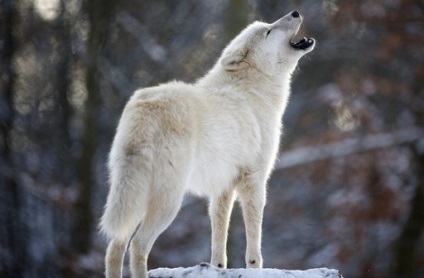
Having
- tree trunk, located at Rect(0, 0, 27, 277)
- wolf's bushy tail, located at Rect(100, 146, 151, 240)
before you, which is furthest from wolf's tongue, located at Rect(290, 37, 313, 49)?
tree trunk, located at Rect(0, 0, 27, 277)

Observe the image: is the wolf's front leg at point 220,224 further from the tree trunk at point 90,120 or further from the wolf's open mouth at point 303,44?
the tree trunk at point 90,120

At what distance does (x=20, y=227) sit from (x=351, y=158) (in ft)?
18.1

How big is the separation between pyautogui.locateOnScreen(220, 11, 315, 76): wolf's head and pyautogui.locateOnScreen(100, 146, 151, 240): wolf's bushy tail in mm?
1443

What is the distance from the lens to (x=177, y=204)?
4379 millimetres

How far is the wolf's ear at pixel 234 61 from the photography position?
545 centimetres

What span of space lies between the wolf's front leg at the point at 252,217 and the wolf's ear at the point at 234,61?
2.82ft

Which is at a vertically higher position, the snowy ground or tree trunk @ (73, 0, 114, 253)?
tree trunk @ (73, 0, 114, 253)

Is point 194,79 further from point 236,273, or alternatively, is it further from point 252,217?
point 236,273

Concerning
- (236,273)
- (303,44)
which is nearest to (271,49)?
(303,44)

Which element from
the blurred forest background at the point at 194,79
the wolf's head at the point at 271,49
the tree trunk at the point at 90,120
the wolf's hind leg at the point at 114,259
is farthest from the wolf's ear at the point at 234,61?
the tree trunk at the point at 90,120

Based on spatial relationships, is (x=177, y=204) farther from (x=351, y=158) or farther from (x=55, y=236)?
(x=351, y=158)

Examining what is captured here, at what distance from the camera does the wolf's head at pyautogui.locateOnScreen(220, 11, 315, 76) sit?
5512 millimetres

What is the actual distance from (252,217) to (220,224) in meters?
0.23

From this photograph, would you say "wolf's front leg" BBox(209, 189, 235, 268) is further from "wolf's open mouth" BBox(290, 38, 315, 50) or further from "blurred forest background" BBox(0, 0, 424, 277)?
"blurred forest background" BBox(0, 0, 424, 277)
